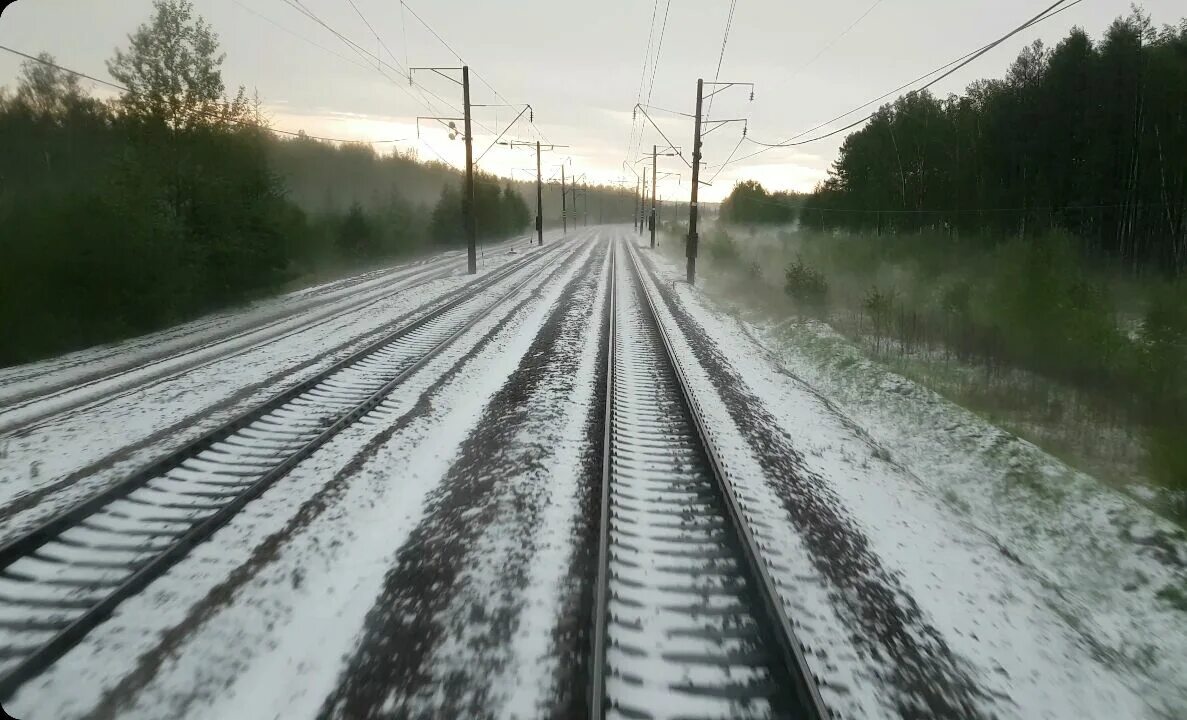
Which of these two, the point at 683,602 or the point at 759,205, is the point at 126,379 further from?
the point at 759,205

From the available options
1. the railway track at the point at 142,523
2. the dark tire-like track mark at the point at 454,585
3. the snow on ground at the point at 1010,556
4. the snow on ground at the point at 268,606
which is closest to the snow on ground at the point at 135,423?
the railway track at the point at 142,523

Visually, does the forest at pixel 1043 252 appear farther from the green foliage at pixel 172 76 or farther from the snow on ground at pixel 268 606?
the green foliage at pixel 172 76

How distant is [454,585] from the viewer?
4629 mm

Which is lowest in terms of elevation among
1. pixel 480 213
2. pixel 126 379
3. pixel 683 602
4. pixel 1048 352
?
pixel 683 602

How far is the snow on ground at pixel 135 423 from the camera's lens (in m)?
6.17

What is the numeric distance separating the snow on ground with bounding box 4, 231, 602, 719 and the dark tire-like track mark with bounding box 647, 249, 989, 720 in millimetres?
2359

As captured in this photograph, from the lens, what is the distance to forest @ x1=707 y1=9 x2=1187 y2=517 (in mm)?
9766

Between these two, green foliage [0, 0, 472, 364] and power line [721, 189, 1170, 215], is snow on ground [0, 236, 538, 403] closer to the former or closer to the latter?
green foliage [0, 0, 472, 364]

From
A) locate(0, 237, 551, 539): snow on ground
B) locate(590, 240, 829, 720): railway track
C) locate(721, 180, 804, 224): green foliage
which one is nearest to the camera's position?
locate(590, 240, 829, 720): railway track

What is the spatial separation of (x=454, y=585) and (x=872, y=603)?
331 cm

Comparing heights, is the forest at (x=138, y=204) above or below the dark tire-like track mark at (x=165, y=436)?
above

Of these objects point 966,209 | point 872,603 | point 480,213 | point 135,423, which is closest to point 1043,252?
point 872,603

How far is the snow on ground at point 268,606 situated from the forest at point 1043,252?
27.0ft

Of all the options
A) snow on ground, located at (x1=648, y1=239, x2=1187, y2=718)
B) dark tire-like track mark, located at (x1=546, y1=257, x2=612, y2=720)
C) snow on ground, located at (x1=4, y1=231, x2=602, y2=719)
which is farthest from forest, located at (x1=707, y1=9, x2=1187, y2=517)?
snow on ground, located at (x1=4, y1=231, x2=602, y2=719)
